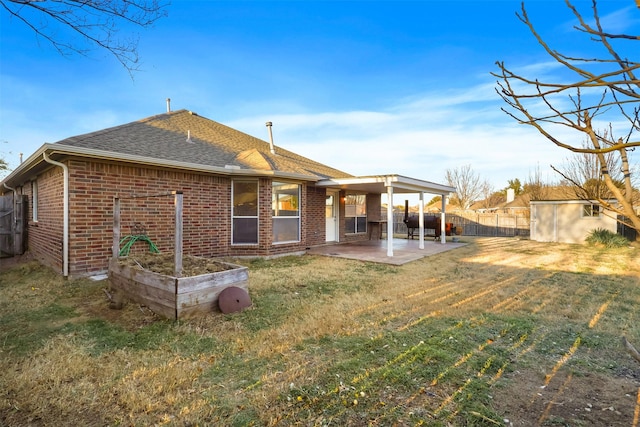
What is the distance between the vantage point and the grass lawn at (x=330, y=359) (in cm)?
248

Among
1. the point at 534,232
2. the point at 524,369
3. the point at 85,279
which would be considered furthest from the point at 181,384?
the point at 534,232

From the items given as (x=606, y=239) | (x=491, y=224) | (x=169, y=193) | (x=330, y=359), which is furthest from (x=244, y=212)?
(x=491, y=224)

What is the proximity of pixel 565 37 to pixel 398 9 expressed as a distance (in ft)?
22.0

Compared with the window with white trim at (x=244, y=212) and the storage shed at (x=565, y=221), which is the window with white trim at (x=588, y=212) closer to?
the storage shed at (x=565, y=221)

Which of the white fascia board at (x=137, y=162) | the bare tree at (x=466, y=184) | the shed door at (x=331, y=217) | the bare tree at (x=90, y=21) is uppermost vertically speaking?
the bare tree at (x=466, y=184)

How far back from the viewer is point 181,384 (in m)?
2.89

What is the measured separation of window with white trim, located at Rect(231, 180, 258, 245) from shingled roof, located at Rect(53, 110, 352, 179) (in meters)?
0.67

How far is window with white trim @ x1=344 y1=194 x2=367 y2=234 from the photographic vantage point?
1413 centimetres

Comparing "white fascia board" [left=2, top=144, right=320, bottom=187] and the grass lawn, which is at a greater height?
"white fascia board" [left=2, top=144, right=320, bottom=187]

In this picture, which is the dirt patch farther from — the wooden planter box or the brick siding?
the brick siding

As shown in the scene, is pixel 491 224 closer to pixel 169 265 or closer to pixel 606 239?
pixel 606 239

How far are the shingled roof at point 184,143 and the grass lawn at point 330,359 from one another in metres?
3.36

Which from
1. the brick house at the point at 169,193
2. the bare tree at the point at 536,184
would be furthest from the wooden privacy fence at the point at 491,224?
the brick house at the point at 169,193

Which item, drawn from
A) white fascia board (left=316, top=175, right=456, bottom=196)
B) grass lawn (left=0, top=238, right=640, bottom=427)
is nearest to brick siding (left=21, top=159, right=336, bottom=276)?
white fascia board (left=316, top=175, right=456, bottom=196)
